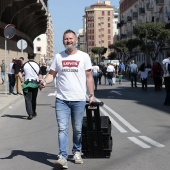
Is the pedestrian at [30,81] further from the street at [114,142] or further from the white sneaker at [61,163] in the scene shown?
the white sneaker at [61,163]

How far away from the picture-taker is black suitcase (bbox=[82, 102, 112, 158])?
679 centimetres

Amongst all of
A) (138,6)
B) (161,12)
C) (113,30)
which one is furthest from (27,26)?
(113,30)

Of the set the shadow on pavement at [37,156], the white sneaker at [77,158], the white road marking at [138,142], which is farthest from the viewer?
the white road marking at [138,142]

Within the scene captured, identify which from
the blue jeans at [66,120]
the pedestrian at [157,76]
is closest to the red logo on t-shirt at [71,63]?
the blue jeans at [66,120]

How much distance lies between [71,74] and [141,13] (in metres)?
77.6

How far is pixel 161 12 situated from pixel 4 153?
65.0 meters

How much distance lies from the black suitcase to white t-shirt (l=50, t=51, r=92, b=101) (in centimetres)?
44

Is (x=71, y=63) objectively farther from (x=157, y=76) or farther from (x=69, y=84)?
(x=157, y=76)

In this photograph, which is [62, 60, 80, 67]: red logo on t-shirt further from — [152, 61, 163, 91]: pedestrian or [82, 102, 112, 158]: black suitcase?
[152, 61, 163, 91]: pedestrian

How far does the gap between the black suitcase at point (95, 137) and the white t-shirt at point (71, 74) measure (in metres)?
0.44

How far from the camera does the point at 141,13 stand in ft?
270

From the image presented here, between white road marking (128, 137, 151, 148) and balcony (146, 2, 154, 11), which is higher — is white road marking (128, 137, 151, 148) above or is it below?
below

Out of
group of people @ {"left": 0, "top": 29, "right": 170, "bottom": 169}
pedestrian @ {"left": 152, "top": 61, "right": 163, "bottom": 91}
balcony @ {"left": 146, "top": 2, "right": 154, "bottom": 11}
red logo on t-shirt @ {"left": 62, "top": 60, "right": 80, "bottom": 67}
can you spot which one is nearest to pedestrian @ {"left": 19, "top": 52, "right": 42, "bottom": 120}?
group of people @ {"left": 0, "top": 29, "right": 170, "bottom": 169}

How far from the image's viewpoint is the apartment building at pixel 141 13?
69.2 meters
